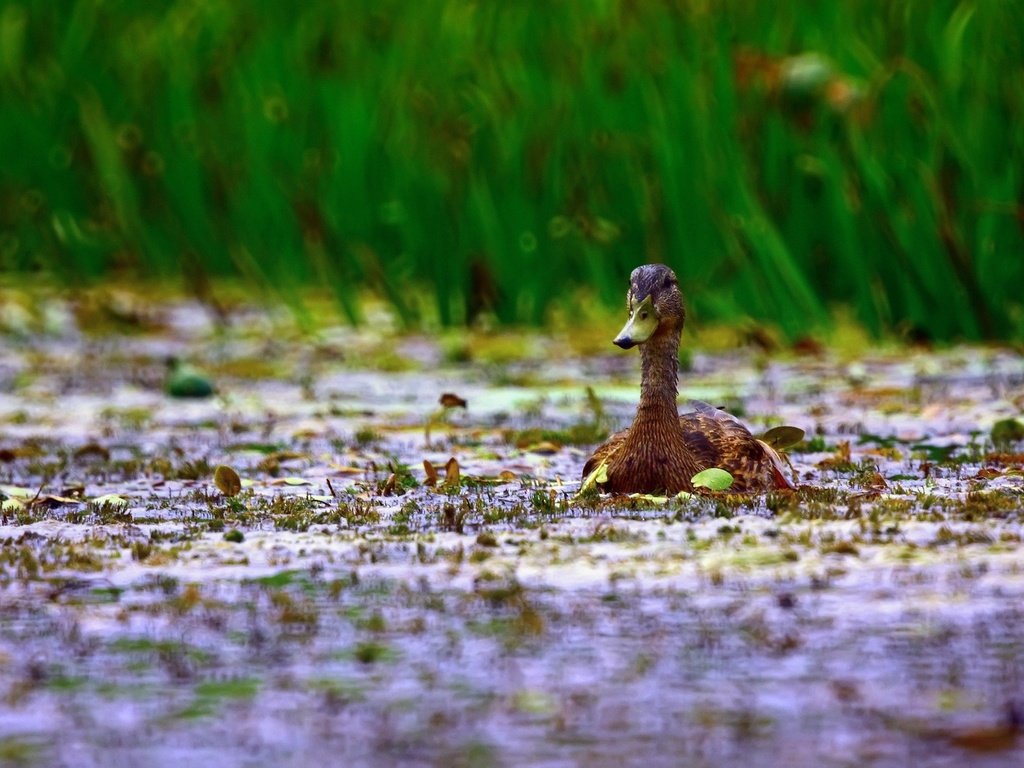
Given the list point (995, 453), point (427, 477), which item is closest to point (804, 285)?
point (995, 453)

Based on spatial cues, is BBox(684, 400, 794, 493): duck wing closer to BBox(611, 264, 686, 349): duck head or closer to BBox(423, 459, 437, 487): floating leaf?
BBox(611, 264, 686, 349): duck head

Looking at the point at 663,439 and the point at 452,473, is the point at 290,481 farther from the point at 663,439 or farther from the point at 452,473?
the point at 663,439

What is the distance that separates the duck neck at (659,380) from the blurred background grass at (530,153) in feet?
10.5

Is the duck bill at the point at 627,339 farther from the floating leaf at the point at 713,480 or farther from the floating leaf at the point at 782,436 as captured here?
the floating leaf at the point at 782,436

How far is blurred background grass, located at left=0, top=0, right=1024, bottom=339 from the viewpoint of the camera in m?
7.96

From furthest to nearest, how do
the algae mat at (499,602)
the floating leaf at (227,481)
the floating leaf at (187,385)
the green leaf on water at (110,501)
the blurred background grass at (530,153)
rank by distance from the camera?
1. the blurred background grass at (530,153)
2. the floating leaf at (187,385)
3. the floating leaf at (227,481)
4. the green leaf on water at (110,501)
5. the algae mat at (499,602)

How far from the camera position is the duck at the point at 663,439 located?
14.8 ft

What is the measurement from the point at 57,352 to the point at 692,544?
5870 millimetres

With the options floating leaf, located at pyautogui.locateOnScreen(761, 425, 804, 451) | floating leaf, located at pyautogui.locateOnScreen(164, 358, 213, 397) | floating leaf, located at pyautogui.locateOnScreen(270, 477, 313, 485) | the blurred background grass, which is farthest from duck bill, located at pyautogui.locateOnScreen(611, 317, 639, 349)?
the blurred background grass

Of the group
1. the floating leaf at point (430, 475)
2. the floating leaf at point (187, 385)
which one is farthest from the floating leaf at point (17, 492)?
the floating leaf at point (187, 385)

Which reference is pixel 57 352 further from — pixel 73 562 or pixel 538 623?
pixel 538 623

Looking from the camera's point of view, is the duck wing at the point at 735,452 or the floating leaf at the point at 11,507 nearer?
the floating leaf at the point at 11,507

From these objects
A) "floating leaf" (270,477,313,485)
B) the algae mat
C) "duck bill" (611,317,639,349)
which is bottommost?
the algae mat

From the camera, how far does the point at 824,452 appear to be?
5527mm
